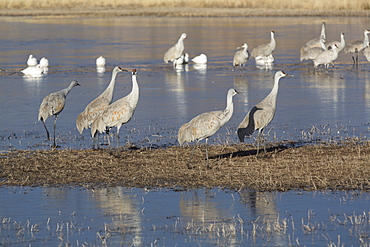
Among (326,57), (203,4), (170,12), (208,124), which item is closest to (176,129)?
(208,124)

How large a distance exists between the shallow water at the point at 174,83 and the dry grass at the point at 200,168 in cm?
120

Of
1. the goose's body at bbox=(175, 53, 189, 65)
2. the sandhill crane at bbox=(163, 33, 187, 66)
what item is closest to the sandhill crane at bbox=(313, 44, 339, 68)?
the sandhill crane at bbox=(163, 33, 187, 66)

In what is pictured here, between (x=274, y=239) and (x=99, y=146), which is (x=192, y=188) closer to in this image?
(x=274, y=239)

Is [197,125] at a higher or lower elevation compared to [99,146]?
higher

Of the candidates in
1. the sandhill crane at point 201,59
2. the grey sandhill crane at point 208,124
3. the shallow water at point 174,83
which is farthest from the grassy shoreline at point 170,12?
the grey sandhill crane at point 208,124

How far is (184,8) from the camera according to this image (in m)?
60.5

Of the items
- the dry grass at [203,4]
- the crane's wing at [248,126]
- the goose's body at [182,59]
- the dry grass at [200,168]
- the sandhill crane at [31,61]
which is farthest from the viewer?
the dry grass at [203,4]

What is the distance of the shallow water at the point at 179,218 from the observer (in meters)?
7.20

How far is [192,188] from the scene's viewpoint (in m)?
9.35

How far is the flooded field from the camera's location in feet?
24.4

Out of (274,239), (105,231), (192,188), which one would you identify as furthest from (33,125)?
(274,239)

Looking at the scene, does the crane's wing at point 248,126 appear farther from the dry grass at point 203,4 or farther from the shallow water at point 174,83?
the dry grass at point 203,4

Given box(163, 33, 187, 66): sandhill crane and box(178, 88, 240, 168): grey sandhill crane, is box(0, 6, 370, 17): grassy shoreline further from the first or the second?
box(178, 88, 240, 168): grey sandhill crane

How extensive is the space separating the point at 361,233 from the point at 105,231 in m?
2.71
